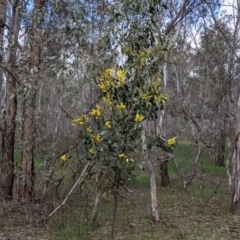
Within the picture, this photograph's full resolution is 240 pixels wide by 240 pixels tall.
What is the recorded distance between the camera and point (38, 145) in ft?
24.3

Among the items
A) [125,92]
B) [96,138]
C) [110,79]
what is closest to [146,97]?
[125,92]

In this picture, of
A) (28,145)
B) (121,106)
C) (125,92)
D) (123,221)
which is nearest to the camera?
(121,106)

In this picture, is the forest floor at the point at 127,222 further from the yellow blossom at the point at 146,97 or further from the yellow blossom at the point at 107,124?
the yellow blossom at the point at 146,97

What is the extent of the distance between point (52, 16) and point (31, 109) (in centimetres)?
190

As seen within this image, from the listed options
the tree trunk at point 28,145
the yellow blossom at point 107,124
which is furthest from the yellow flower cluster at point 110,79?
the tree trunk at point 28,145

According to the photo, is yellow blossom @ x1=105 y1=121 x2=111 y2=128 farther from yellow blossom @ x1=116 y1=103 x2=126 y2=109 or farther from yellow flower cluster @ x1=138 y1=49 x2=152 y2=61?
yellow flower cluster @ x1=138 y1=49 x2=152 y2=61

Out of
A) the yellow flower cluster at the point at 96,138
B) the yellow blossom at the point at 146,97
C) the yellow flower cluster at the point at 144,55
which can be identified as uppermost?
the yellow flower cluster at the point at 144,55

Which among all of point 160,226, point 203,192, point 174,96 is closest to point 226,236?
point 160,226

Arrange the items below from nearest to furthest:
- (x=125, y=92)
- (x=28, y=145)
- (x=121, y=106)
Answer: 1. (x=121, y=106)
2. (x=125, y=92)
3. (x=28, y=145)

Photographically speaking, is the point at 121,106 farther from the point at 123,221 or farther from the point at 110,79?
the point at 123,221

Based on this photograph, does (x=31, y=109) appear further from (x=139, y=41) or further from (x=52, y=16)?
(x=139, y=41)

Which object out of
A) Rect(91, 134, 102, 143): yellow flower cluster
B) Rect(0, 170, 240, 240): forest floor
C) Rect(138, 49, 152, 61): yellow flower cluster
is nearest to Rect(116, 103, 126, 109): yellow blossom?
Rect(91, 134, 102, 143): yellow flower cluster

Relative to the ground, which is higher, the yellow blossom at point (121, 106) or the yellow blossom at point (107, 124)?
the yellow blossom at point (121, 106)

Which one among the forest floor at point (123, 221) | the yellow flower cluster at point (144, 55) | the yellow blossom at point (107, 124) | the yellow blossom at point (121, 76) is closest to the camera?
the yellow blossom at point (121, 76)
